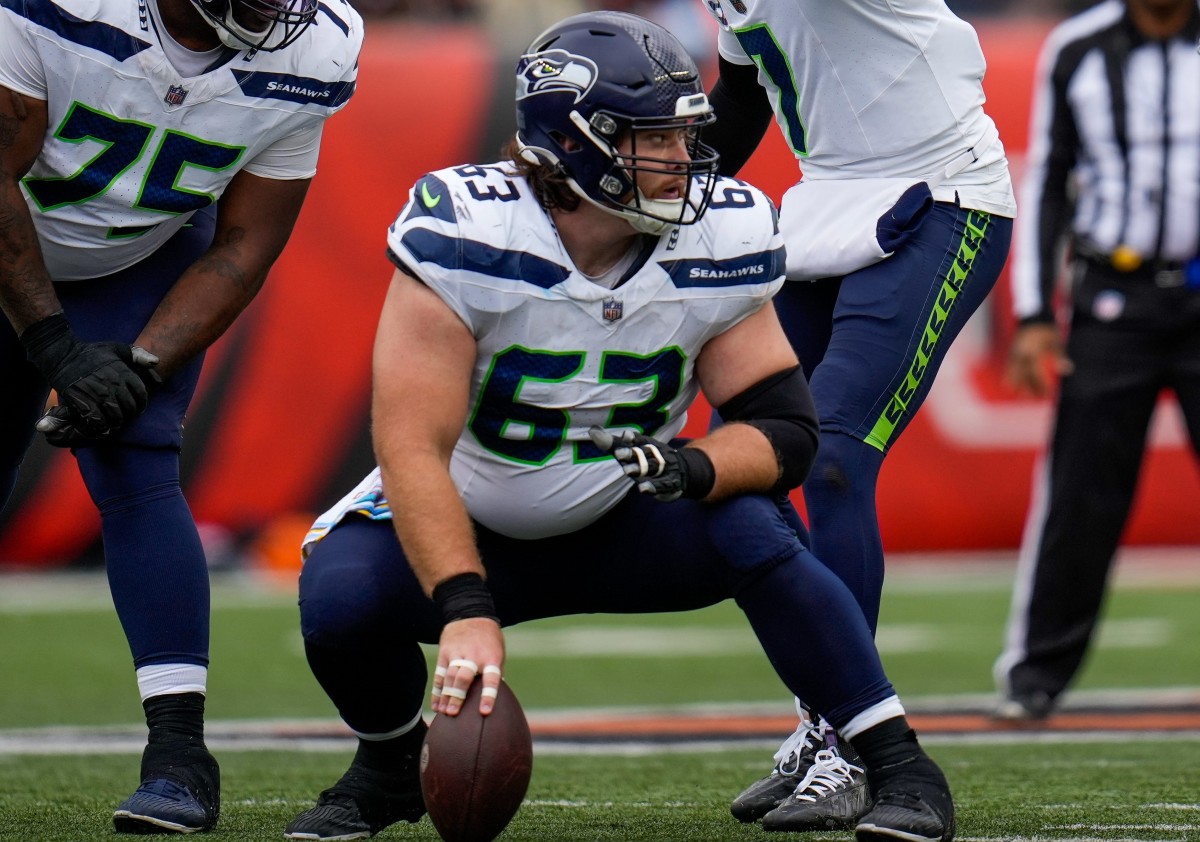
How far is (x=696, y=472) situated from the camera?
293 cm

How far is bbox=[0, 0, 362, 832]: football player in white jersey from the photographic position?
11.0 ft

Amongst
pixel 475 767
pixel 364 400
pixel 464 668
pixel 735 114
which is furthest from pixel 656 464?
pixel 364 400

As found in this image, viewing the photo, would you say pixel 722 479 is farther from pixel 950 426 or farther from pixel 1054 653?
pixel 950 426

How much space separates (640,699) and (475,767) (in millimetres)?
3320

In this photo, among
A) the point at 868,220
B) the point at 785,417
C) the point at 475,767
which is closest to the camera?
the point at 475,767

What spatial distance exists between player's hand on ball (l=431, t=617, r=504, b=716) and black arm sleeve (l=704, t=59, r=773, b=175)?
1.52 meters

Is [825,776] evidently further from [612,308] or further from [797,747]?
[612,308]

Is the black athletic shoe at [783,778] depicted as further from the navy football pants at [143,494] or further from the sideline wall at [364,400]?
the sideline wall at [364,400]

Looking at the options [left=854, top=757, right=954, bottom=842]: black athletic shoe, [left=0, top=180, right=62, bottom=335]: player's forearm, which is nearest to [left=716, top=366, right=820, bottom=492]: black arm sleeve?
[left=854, top=757, right=954, bottom=842]: black athletic shoe

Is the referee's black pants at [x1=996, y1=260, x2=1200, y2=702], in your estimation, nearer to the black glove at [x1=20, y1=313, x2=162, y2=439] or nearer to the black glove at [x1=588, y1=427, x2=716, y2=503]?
the black glove at [x1=588, y1=427, x2=716, y2=503]

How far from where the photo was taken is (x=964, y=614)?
28.1 ft

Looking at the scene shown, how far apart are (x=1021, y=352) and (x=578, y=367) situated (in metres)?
2.78

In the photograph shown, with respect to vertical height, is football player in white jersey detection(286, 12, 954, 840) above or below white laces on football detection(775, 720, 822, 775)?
above

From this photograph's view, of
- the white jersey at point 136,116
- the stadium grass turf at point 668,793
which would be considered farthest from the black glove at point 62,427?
the stadium grass turf at point 668,793
